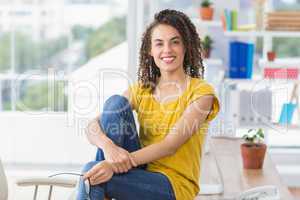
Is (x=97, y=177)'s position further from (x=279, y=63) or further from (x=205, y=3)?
(x=279, y=63)

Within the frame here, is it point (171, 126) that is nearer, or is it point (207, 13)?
point (171, 126)

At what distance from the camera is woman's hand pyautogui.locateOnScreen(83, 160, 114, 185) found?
2.22 metres

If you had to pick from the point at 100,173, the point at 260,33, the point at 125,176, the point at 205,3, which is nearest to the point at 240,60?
the point at 260,33

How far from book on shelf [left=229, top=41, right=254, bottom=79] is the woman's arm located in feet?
6.11

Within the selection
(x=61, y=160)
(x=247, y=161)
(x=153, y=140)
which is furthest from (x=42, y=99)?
(x=153, y=140)

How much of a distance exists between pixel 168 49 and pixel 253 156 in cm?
90

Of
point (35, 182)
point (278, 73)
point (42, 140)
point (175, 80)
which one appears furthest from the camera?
point (42, 140)

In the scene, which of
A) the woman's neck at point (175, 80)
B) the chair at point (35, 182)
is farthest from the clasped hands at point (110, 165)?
the woman's neck at point (175, 80)

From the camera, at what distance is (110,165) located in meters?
2.28

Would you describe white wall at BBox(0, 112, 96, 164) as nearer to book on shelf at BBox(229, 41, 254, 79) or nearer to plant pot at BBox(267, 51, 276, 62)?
book on shelf at BBox(229, 41, 254, 79)

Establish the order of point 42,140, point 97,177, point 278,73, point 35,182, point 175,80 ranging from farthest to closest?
point 42,140
point 278,73
point 175,80
point 35,182
point 97,177

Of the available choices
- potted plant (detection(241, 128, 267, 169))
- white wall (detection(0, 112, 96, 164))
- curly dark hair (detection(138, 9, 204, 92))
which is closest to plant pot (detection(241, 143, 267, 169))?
potted plant (detection(241, 128, 267, 169))

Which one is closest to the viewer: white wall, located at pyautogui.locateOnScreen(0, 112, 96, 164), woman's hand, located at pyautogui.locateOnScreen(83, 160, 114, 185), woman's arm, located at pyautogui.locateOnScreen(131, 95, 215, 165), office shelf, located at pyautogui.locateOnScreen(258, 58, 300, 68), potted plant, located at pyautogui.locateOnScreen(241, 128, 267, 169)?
woman's hand, located at pyautogui.locateOnScreen(83, 160, 114, 185)

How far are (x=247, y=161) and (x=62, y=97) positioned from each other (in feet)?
8.46
